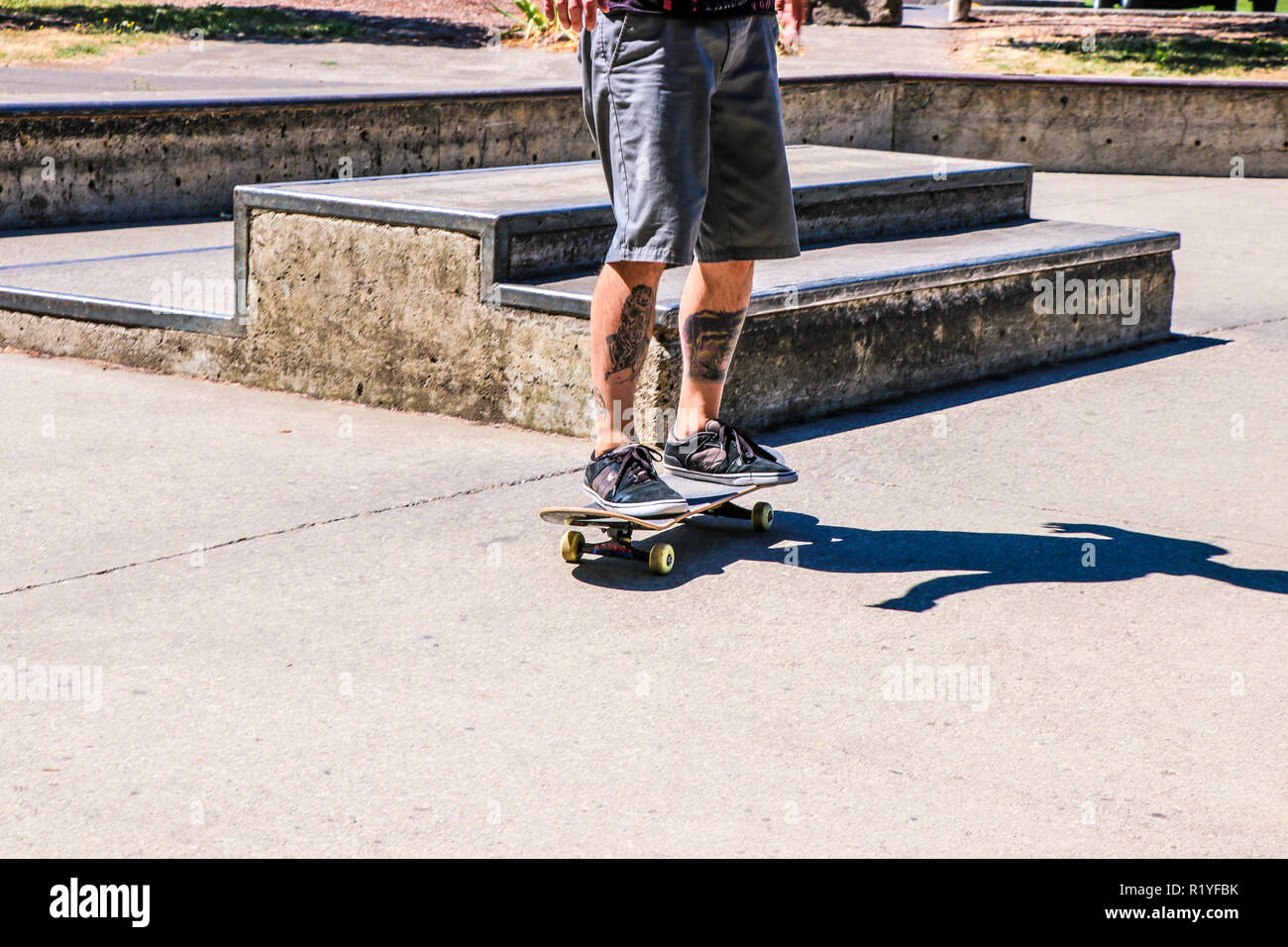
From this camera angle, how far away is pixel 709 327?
4230 millimetres

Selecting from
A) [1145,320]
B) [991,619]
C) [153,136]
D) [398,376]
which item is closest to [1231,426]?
[1145,320]

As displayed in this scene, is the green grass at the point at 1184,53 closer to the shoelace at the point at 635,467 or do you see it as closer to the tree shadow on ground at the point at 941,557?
the tree shadow on ground at the point at 941,557

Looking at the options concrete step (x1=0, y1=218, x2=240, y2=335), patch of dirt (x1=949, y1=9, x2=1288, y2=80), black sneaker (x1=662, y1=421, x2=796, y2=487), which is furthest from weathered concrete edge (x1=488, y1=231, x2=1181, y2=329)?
patch of dirt (x1=949, y1=9, x2=1288, y2=80)

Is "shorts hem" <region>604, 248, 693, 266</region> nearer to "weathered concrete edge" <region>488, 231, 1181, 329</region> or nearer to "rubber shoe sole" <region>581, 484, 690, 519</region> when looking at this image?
"rubber shoe sole" <region>581, 484, 690, 519</region>

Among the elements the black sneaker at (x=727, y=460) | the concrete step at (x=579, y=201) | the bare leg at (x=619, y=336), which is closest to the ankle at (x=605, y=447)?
the bare leg at (x=619, y=336)

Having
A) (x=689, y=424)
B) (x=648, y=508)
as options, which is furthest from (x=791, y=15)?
(x=648, y=508)

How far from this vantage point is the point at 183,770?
2.83 meters

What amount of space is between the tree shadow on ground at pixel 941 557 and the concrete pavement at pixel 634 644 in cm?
1

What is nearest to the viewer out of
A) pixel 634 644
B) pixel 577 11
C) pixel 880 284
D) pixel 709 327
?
pixel 634 644

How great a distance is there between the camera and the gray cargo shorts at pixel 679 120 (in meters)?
3.77

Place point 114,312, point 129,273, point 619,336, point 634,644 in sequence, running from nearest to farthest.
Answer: point 634,644
point 619,336
point 114,312
point 129,273

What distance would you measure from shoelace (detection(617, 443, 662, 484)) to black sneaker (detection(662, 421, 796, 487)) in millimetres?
223

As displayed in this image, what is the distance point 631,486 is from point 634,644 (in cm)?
54

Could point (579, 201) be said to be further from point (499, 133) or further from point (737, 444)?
point (499, 133)
